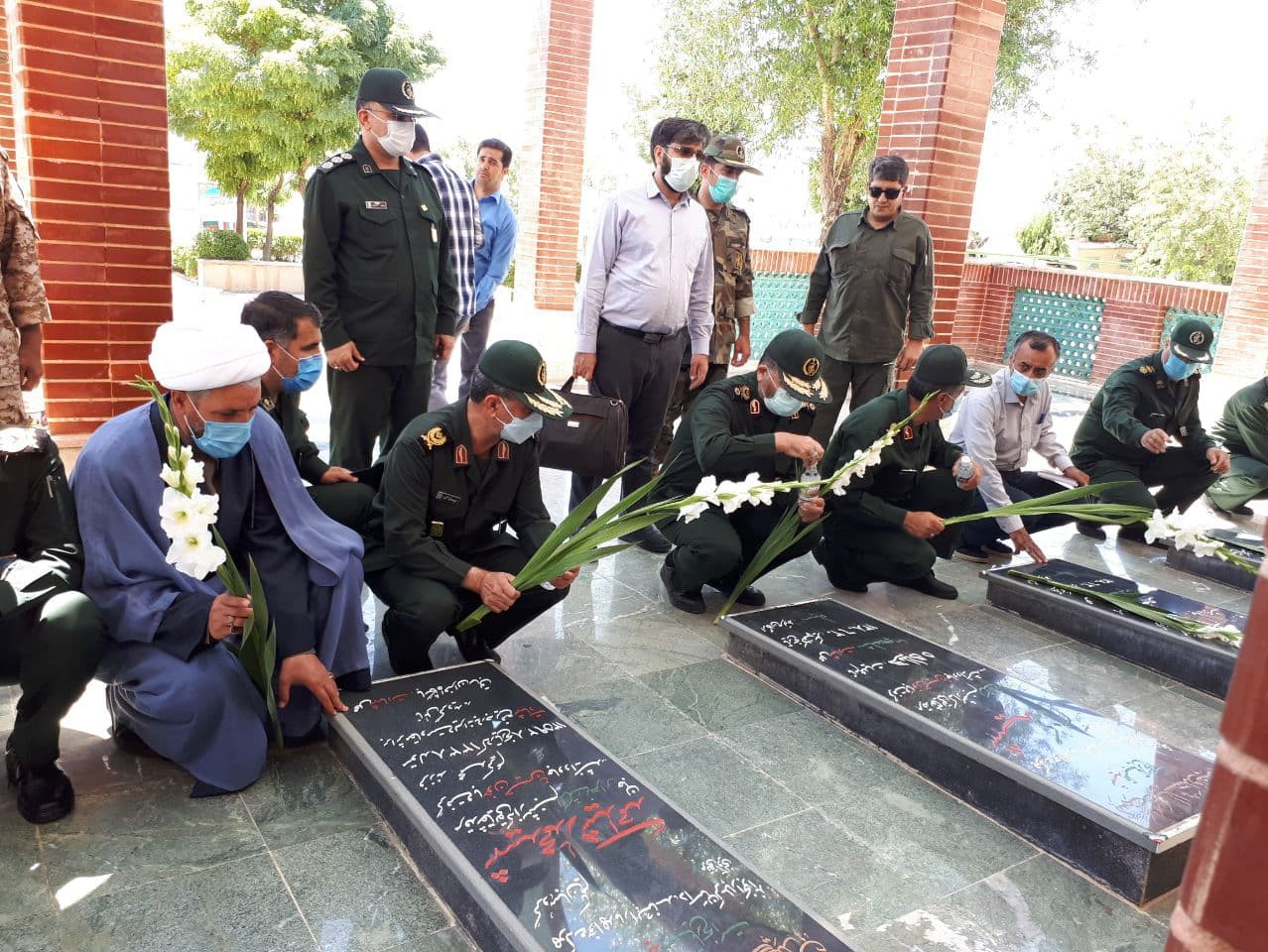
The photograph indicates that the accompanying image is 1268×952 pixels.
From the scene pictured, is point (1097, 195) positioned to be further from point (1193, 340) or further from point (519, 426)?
point (519, 426)

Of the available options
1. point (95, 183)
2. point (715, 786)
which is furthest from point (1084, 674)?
point (95, 183)

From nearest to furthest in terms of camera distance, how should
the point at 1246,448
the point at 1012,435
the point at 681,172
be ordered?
the point at 681,172 → the point at 1012,435 → the point at 1246,448

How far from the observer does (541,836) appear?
2.40 meters

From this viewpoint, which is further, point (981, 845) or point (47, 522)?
point (981, 845)

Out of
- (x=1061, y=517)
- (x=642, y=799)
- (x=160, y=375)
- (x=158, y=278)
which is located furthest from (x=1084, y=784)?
(x=158, y=278)

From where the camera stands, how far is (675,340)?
5.03 meters

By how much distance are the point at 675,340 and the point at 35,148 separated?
2.90 meters

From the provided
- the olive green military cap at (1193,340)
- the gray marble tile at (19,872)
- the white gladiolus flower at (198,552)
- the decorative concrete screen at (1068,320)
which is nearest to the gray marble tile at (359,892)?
the gray marble tile at (19,872)

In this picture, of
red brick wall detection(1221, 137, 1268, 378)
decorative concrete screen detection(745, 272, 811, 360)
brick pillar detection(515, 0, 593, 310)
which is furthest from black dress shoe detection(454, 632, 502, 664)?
decorative concrete screen detection(745, 272, 811, 360)

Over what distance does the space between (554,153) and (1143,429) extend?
20.6 feet

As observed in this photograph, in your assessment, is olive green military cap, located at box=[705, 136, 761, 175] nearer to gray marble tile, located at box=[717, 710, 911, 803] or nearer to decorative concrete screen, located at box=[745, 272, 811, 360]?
gray marble tile, located at box=[717, 710, 911, 803]

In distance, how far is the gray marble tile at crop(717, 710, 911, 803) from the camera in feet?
10.2

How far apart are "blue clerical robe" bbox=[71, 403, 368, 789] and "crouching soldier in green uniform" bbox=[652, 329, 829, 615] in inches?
68.8

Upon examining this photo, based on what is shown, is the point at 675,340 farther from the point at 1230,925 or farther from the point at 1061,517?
the point at 1230,925
